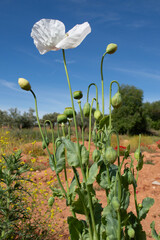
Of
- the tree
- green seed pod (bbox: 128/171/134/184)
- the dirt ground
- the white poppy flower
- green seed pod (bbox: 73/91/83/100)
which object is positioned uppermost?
the tree

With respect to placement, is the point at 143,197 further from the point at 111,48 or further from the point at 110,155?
the point at 111,48

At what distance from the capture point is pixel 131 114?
13.9 meters

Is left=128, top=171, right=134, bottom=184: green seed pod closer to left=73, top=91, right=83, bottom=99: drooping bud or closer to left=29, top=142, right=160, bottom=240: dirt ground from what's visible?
left=73, top=91, right=83, bottom=99: drooping bud

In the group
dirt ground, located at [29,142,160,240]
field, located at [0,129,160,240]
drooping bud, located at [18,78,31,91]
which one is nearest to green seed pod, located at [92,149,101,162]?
drooping bud, located at [18,78,31,91]

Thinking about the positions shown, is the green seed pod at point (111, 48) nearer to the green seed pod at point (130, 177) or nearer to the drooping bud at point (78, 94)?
the drooping bud at point (78, 94)

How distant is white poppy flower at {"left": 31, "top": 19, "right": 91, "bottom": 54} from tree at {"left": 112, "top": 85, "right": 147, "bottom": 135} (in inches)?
498

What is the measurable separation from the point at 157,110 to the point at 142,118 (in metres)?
11.2

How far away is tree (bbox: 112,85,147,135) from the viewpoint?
13523 mm

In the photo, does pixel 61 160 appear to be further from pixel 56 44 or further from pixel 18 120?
pixel 18 120

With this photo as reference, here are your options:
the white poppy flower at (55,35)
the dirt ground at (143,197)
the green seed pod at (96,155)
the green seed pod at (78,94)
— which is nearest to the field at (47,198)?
the dirt ground at (143,197)

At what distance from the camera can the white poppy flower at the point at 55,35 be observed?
0.87 metres

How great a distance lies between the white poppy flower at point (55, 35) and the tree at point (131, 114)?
12639 mm

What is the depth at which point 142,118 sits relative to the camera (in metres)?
14.1

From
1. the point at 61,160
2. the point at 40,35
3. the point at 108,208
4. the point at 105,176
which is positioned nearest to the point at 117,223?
the point at 108,208
